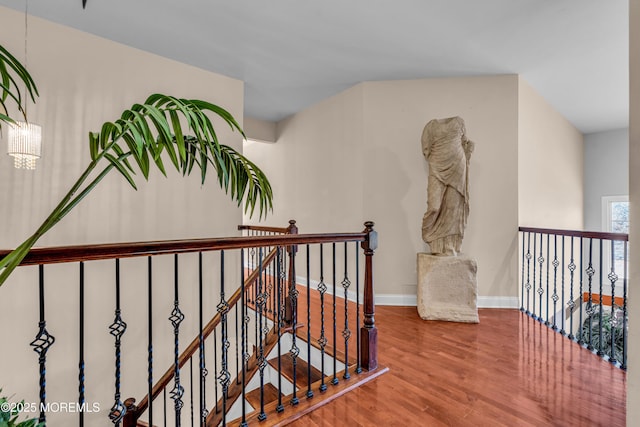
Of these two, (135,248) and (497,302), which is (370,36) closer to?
(135,248)

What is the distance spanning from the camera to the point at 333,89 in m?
4.06

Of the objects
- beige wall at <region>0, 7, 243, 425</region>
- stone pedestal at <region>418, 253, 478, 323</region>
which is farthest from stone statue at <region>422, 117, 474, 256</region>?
beige wall at <region>0, 7, 243, 425</region>

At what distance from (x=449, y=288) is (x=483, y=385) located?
1.17 meters

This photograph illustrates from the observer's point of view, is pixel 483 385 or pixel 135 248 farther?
pixel 483 385

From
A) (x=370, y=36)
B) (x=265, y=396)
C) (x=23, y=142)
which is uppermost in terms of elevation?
(x=370, y=36)

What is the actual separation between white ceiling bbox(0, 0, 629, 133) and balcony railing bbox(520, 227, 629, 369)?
1.82 metres

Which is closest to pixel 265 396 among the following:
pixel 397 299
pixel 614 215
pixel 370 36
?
pixel 397 299

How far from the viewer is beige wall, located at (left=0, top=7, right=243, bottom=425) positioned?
2.45 meters

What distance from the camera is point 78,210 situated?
270cm

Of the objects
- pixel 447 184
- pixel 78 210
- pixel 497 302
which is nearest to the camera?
pixel 78 210

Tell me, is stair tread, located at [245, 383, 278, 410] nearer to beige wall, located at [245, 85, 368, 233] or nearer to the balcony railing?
beige wall, located at [245, 85, 368, 233]

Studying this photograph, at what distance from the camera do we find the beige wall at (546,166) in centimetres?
370

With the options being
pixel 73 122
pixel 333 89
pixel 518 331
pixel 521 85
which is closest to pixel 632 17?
pixel 518 331

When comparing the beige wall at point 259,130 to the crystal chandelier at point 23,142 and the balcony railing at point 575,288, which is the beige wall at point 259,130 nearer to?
the crystal chandelier at point 23,142
